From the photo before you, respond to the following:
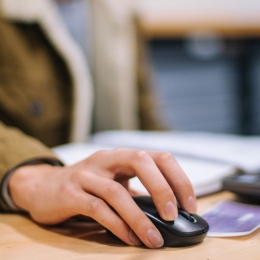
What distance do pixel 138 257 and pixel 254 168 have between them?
0.33m

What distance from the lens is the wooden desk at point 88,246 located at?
41 cm

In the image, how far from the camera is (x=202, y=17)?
6.34 ft

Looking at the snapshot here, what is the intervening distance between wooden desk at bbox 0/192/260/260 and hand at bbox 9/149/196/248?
0.05 ft

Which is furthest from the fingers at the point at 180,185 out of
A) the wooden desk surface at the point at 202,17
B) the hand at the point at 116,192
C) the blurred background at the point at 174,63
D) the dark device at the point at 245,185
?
the wooden desk surface at the point at 202,17

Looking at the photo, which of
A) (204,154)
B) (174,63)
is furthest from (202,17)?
(204,154)

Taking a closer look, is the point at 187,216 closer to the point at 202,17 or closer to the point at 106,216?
the point at 106,216

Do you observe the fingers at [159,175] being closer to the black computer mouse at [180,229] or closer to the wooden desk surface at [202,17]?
the black computer mouse at [180,229]

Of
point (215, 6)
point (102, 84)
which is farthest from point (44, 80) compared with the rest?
point (215, 6)

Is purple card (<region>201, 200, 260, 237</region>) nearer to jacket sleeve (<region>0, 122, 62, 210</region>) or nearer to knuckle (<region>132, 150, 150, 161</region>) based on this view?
knuckle (<region>132, 150, 150, 161</region>)

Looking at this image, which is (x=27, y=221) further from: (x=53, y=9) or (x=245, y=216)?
(x=53, y=9)

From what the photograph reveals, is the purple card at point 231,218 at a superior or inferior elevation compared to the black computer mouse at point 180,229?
inferior

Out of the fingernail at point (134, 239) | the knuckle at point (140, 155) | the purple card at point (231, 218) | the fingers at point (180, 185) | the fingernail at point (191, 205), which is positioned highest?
the knuckle at point (140, 155)

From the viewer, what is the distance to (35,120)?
111cm

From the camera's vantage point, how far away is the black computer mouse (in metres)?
0.43
